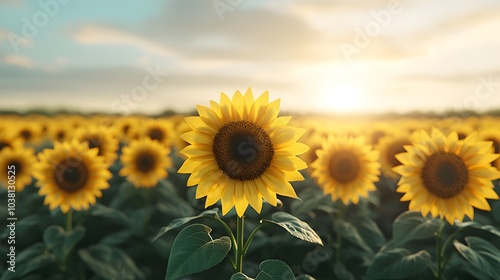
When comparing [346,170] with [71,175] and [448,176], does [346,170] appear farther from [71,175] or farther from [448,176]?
[71,175]

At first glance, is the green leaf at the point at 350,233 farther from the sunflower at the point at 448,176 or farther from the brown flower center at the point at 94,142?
the brown flower center at the point at 94,142

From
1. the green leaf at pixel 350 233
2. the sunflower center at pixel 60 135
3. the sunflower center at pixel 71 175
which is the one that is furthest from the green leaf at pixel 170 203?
the sunflower center at pixel 60 135

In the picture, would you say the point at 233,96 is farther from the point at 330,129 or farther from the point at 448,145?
the point at 330,129

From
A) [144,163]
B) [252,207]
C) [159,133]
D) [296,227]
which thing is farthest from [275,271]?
[159,133]

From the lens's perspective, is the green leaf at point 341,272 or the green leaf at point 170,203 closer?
the green leaf at point 341,272

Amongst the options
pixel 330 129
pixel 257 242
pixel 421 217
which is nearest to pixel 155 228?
pixel 257 242

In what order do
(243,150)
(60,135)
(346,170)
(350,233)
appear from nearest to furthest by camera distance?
(243,150)
(350,233)
(346,170)
(60,135)
